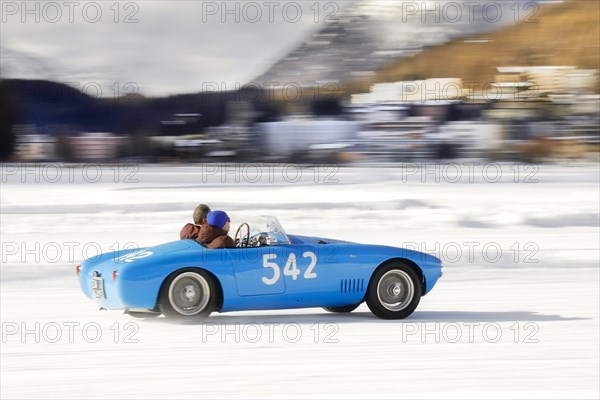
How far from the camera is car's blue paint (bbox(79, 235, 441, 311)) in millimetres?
6578

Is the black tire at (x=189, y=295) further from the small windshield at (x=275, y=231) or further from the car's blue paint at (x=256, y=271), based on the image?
the small windshield at (x=275, y=231)

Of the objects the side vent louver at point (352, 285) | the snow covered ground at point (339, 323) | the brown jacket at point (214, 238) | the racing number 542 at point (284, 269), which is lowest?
the snow covered ground at point (339, 323)

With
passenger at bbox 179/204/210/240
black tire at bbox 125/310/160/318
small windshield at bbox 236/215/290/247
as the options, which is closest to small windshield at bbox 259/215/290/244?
small windshield at bbox 236/215/290/247

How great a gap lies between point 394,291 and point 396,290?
0.02 metres

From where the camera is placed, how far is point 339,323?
7031 mm

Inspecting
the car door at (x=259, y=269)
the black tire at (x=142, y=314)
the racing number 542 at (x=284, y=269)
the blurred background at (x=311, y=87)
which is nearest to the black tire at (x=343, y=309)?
the racing number 542 at (x=284, y=269)

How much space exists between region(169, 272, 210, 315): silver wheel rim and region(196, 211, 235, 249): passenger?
0.95 feet

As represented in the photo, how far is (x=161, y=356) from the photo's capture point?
227 inches

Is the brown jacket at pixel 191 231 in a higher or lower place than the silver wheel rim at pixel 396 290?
higher

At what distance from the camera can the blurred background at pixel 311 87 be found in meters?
38.5

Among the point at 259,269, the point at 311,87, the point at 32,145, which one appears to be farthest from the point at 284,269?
the point at 311,87

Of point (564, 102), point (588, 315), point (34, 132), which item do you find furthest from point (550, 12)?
point (588, 315)

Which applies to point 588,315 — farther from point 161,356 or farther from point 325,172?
point 325,172

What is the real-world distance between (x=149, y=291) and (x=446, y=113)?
36492mm
